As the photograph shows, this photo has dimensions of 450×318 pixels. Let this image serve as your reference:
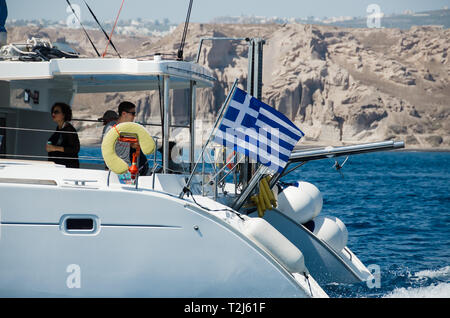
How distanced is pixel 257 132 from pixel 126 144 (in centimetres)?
118

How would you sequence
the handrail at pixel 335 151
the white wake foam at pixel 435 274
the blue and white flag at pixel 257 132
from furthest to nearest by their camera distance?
1. the white wake foam at pixel 435 274
2. the handrail at pixel 335 151
3. the blue and white flag at pixel 257 132

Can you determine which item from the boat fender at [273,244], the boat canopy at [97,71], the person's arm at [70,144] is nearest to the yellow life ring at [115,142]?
the boat canopy at [97,71]

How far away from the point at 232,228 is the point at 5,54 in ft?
9.26

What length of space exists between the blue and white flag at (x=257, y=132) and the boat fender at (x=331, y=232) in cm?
172

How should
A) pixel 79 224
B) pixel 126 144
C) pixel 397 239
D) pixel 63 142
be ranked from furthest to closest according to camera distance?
pixel 397 239 → pixel 63 142 → pixel 126 144 → pixel 79 224

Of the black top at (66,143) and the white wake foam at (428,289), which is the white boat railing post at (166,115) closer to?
the black top at (66,143)

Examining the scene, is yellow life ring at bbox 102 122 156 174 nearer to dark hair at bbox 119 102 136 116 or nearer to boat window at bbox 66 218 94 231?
boat window at bbox 66 218 94 231

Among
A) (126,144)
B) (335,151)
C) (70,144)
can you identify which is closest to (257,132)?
(126,144)

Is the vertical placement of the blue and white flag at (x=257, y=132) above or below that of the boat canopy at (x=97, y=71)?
below

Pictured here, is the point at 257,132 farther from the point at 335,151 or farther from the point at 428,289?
the point at 428,289

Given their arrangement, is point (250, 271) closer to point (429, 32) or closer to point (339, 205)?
point (339, 205)

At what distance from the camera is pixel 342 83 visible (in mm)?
131250

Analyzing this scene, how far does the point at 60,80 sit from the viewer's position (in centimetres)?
636

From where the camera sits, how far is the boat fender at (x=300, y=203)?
7.29 m
